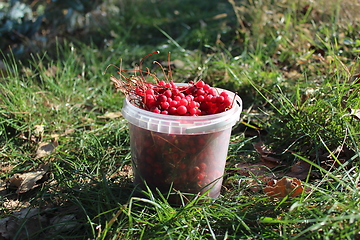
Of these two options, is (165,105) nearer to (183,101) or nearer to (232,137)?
(183,101)

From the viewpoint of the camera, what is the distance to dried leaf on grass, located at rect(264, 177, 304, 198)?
142 cm

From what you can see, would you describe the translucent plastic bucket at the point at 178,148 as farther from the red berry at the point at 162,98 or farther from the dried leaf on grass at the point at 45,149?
the dried leaf on grass at the point at 45,149

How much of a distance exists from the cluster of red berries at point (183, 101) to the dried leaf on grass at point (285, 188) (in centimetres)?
40

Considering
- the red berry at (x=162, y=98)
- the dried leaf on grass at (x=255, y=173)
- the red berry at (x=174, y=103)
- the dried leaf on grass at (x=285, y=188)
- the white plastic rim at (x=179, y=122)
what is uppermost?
the red berry at (x=162, y=98)

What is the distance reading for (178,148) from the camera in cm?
139

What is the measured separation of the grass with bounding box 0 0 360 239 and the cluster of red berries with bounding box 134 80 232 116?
351 mm

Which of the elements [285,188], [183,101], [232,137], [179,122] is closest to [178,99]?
[183,101]

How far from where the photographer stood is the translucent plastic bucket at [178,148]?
4.40 feet

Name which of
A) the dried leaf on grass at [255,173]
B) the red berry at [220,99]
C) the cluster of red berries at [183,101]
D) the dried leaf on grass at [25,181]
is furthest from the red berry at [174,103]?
the dried leaf on grass at [25,181]

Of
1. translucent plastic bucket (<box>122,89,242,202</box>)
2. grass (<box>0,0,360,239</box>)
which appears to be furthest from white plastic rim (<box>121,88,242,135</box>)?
grass (<box>0,0,360,239</box>)

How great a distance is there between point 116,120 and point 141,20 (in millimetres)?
2087

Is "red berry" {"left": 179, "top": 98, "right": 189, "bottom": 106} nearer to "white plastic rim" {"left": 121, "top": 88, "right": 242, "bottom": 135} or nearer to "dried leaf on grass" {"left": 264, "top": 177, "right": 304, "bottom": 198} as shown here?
"white plastic rim" {"left": 121, "top": 88, "right": 242, "bottom": 135}

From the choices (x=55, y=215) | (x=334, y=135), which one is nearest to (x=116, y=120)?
(x=55, y=215)

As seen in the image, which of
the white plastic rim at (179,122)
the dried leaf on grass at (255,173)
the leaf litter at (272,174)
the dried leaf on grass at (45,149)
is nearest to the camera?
the white plastic rim at (179,122)
